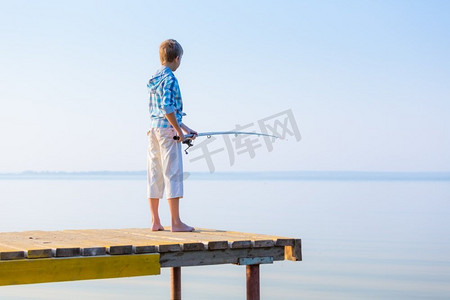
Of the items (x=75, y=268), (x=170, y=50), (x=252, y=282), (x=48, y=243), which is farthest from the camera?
(x=170, y=50)

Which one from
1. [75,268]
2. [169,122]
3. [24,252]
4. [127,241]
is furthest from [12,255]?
[169,122]

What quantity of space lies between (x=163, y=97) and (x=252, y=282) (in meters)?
1.77

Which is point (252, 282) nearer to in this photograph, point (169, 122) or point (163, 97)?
point (169, 122)

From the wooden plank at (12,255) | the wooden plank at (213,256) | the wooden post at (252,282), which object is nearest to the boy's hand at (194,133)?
the wooden plank at (213,256)

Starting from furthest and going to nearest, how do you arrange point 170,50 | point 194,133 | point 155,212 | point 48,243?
1. point 155,212
2. point 194,133
3. point 170,50
4. point 48,243

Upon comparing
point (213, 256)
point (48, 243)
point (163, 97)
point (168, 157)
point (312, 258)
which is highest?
point (163, 97)

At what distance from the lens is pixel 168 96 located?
6.71m

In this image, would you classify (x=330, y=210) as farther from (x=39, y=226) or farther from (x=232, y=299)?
(x=232, y=299)

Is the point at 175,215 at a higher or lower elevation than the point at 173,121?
lower

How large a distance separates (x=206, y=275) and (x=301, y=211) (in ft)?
45.4

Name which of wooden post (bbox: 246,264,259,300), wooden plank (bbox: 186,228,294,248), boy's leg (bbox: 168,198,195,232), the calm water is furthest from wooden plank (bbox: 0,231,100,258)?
the calm water

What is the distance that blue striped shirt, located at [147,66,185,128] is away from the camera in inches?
265

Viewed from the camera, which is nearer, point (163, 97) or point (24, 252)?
point (24, 252)

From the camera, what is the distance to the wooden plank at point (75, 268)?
545 cm
